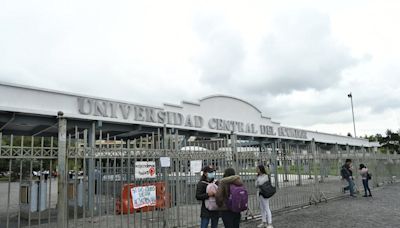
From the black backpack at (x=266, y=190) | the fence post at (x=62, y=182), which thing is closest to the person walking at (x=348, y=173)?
the black backpack at (x=266, y=190)

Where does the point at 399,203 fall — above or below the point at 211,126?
below

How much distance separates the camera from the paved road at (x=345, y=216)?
29.6 feet

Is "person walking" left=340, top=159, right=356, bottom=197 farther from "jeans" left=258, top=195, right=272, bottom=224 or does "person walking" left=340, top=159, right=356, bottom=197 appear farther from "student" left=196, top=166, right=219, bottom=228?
"student" left=196, top=166, right=219, bottom=228

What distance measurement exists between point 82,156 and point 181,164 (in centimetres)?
284

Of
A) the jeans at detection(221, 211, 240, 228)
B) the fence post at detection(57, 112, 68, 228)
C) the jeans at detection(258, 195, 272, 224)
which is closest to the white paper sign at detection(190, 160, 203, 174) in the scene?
the jeans at detection(258, 195, 272, 224)

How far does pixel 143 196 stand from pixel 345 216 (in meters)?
6.51

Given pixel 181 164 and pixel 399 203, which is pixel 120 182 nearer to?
pixel 181 164

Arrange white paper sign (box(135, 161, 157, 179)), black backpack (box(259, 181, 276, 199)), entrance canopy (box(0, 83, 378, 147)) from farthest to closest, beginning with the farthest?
entrance canopy (box(0, 83, 378, 147)) → black backpack (box(259, 181, 276, 199)) → white paper sign (box(135, 161, 157, 179))

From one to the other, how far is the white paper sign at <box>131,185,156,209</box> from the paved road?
2894 millimetres

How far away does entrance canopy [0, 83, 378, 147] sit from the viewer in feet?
38.2

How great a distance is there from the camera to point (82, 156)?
6.76 m

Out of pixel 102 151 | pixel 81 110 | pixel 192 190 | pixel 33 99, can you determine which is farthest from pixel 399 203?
pixel 33 99

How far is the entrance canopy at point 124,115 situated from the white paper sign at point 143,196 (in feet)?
8.02

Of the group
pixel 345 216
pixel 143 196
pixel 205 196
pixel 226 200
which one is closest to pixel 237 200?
pixel 226 200
